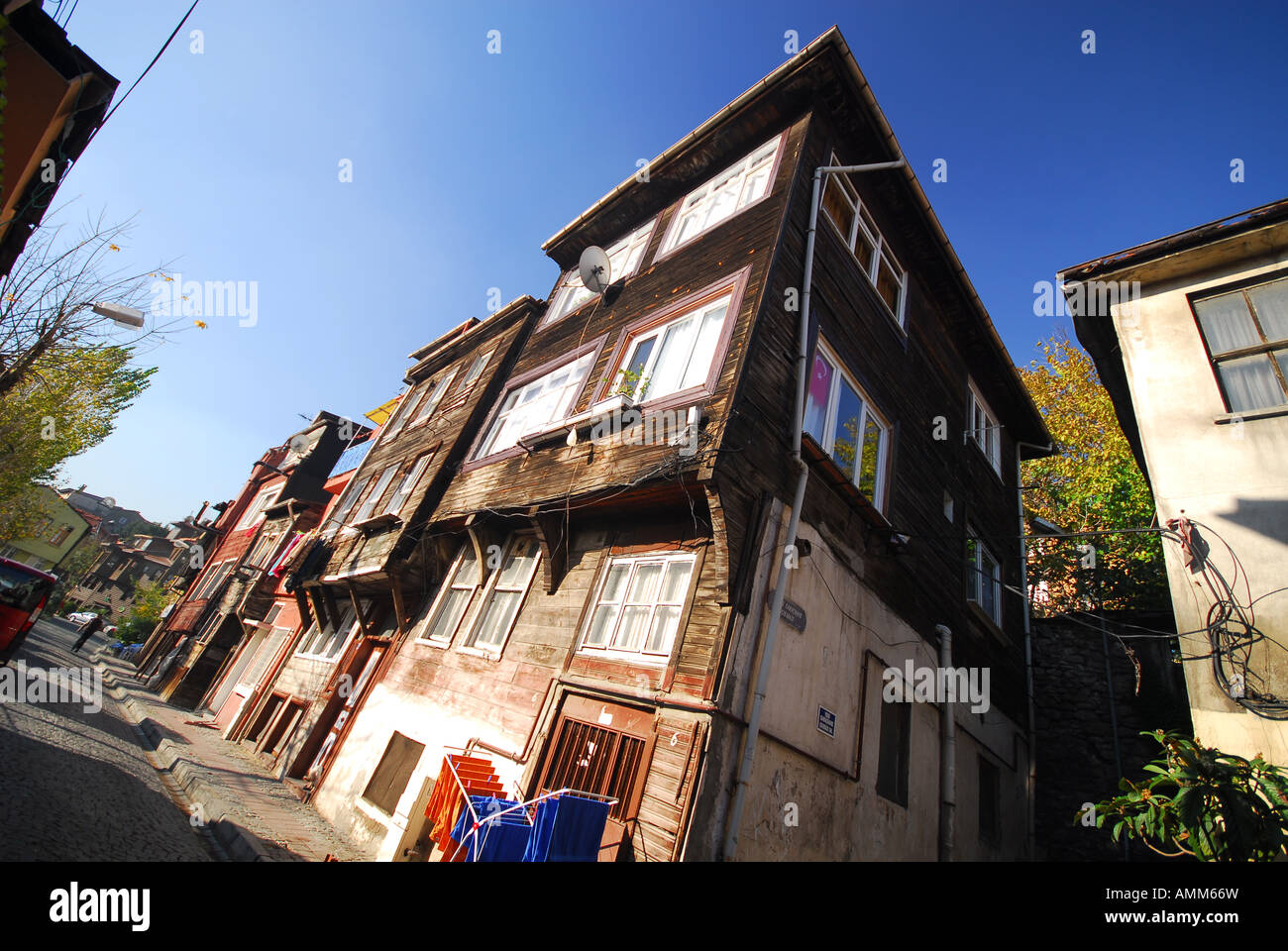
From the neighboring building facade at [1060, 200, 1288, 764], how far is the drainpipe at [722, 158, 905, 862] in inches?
169

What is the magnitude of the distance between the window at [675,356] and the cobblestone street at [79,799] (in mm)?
8126

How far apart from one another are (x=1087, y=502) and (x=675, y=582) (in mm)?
17135

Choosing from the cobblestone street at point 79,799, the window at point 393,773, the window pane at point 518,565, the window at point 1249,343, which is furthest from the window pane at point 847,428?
the cobblestone street at point 79,799

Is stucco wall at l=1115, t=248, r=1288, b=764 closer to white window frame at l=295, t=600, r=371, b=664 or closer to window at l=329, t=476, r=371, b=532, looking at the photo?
white window frame at l=295, t=600, r=371, b=664

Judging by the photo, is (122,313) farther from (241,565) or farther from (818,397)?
(241,565)

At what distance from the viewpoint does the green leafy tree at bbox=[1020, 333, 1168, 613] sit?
14023 mm

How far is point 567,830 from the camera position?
15.7 feet

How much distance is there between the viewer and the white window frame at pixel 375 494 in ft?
53.3

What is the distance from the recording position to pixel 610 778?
5.75 m

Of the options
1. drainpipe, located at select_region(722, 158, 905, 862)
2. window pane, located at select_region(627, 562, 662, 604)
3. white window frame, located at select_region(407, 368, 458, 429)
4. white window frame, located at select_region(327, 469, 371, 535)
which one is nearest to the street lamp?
white window frame, located at select_region(407, 368, 458, 429)

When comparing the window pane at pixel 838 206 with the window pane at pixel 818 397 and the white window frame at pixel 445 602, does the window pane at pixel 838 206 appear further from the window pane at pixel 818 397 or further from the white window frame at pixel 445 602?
the white window frame at pixel 445 602

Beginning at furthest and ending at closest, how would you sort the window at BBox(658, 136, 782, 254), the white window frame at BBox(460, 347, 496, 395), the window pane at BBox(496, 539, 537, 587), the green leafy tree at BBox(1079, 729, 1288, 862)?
1. the white window frame at BBox(460, 347, 496, 395)
2. the window at BBox(658, 136, 782, 254)
3. the window pane at BBox(496, 539, 537, 587)
4. the green leafy tree at BBox(1079, 729, 1288, 862)
